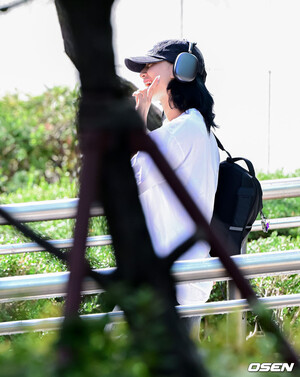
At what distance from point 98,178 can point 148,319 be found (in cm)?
21

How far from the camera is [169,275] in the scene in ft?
3.58

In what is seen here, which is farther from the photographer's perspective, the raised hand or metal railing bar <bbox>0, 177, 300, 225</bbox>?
the raised hand

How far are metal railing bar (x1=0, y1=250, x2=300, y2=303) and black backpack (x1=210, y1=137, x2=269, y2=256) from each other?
23.6 inches

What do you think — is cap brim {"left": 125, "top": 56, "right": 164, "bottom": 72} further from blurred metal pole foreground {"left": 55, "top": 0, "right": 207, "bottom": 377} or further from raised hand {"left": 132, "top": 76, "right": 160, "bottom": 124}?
blurred metal pole foreground {"left": 55, "top": 0, "right": 207, "bottom": 377}

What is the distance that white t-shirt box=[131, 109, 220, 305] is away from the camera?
8.84 feet

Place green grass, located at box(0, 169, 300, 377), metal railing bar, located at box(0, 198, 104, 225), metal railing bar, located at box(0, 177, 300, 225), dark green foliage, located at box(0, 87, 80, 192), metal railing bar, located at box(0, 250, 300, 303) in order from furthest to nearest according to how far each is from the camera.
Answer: dark green foliage, located at box(0, 87, 80, 192)
metal railing bar, located at box(0, 198, 104, 225)
metal railing bar, located at box(0, 177, 300, 225)
metal railing bar, located at box(0, 250, 300, 303)
green grass, located at box(0, 169, 300, 377)

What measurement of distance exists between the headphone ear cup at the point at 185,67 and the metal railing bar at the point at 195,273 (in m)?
0.94

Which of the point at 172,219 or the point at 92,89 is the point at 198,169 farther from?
the point at 92,89

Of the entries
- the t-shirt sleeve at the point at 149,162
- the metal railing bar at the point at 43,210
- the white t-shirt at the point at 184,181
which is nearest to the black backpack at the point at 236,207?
the white t-shirt at the point at 184,181

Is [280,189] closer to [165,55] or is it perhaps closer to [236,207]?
[236,207]

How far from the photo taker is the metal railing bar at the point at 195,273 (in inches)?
78.1

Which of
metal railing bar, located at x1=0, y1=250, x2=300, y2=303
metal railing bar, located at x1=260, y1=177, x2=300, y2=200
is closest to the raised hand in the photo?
metal railing bar, located at x1=260, y1=177, x2=300, y2=200

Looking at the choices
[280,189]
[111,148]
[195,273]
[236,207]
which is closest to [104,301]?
[111,148]

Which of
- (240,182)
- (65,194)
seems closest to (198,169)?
(240,182)
